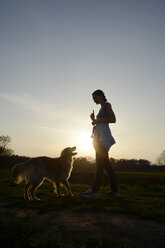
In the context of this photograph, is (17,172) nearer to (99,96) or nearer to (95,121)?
(95,121)

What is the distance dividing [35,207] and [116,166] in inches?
1720

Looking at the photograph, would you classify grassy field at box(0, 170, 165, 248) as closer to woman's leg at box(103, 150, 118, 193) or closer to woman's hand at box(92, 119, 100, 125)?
woman's leg at box(103, 150, 118, 193)

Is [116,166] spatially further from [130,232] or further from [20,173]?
[130,232]

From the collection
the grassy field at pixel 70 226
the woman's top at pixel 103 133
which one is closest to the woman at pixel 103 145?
the woman's top at pixel 103 133

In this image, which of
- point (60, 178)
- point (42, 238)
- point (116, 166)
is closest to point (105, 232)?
point (42, 238)

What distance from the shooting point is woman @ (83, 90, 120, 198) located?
6.63m

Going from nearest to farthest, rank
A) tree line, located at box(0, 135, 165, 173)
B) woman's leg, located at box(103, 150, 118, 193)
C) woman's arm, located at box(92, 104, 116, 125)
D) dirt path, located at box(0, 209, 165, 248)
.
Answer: dirt path, located at box(0, 209, 165, 248) < woman's leg, located at box(103, 150, 118, 193) < woman's arm, located at box(92, 104, 116, 125) < tree line, located at box(0, 135, 165, 173)

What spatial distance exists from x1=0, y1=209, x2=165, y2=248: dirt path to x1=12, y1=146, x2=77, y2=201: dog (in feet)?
7.30

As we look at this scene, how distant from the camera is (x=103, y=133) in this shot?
6.76 meters

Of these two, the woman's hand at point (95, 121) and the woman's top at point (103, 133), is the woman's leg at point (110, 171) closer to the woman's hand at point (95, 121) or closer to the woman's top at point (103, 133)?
the woman's top at point (103, 133)

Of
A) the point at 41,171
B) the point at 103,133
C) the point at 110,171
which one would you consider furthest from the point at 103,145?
the point at 41,171

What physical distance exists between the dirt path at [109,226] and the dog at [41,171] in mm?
2224

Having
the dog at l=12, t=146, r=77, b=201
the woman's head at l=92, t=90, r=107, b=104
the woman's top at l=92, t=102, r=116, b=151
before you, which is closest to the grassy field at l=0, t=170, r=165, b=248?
the dog at l=12, t=146, r=77, b=201

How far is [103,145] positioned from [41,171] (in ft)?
6.66
